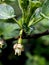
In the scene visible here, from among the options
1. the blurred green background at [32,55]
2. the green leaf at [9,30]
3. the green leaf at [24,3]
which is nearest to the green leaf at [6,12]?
the green leaf at [24,3]

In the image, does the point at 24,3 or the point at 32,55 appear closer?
the point at 24,3

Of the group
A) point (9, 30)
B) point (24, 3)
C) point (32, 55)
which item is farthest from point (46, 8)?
point (32, 55)

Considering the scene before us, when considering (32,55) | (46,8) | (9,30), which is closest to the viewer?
(46,8)

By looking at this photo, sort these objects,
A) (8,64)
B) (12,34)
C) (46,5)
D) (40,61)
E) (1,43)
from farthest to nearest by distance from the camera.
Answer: (8,64), (40,61), (12,34), (1,43), (46,5)

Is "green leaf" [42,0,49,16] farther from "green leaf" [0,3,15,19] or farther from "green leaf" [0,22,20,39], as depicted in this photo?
"green leaf" [0,22,20,39]

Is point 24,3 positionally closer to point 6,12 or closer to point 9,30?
point 6,12

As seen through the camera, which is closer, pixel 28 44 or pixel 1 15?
pixel 1 15

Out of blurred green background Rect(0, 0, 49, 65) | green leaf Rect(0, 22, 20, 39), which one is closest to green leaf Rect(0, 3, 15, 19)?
green leaf Rect(0, 22, 20, 39)

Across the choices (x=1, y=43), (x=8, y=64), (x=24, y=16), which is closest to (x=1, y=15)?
(x=24, y=16)

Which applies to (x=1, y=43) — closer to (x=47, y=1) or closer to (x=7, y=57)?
(x=47, y=1)

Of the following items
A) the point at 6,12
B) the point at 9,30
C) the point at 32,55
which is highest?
the point at 6,12

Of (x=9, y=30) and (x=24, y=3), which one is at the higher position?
(x=24, y=3)
